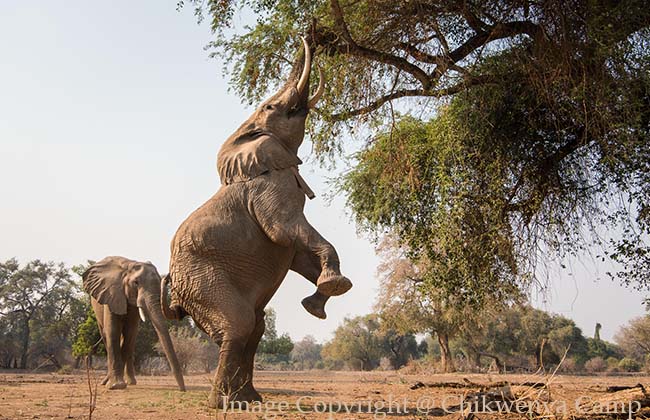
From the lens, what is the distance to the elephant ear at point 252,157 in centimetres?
649

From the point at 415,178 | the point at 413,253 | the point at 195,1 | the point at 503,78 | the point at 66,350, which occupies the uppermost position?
the point at 195,1

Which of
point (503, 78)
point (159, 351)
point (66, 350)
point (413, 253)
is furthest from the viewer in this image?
point (66, 350)

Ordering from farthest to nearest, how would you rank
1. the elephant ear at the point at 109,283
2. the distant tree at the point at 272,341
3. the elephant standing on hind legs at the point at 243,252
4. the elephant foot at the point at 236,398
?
1. the distant tree at the point at 272,341
2. the elephant ear at the point at 109,283
3. the elephant standing on hind legs at the point at 243,252
4. the elephant foot at the point at 236,398

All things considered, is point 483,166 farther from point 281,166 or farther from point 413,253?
point 281,166

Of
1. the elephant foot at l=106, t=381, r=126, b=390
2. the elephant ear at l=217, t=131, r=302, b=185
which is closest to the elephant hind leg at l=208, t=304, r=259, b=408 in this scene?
the elephant ear at l=217, t=131, r=302, b=185

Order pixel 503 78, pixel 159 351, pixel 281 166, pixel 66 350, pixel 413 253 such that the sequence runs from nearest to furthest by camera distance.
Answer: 1. pixel 281 166
2. pixel 503 78
3. pixel 413 253
4. pixel 159 351
5. pixel 66 350

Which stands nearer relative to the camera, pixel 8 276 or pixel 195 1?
pixel 195 1

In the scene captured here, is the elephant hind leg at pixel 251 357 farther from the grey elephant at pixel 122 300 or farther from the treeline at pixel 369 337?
the treeline at pixel 369 337

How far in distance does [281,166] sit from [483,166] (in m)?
4.97

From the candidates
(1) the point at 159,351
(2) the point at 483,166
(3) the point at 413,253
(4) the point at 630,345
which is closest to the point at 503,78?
(2) the point at 483,166

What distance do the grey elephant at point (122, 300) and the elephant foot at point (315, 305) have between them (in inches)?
237


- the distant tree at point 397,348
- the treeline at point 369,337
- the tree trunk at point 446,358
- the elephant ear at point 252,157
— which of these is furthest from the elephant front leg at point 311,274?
the distant tree at point 397,348

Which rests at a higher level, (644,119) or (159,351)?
(644,119)

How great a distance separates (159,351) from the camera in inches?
1102
